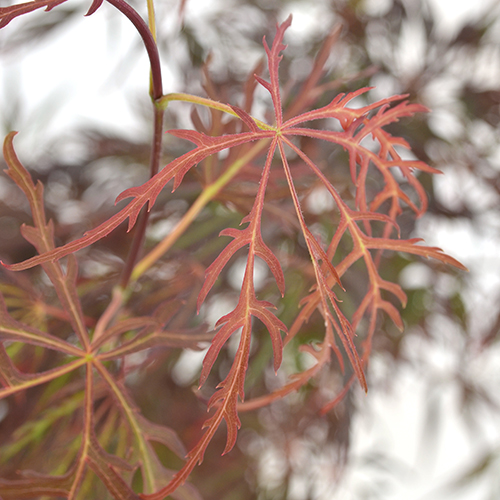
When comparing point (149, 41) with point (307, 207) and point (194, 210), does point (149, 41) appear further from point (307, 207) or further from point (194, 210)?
point (307, 207)

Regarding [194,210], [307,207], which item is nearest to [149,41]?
[194,210]

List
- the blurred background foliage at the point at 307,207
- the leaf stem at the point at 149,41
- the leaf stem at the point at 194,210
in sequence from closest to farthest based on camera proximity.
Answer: the leaf stem at the point at 149,41 < the leaf stem at the point at 194,210 < the blurred background foliage at the point at 307,207

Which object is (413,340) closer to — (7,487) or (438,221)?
(438,221)

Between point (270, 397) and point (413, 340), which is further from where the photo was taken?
point (413, 340)

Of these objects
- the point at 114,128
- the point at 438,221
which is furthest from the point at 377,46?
the point at 114,128

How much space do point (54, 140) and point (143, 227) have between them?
0.52m

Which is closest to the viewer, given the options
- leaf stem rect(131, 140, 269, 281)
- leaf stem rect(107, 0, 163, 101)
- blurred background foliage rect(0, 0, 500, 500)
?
leaf stem rect(107, 0, 163, 101)

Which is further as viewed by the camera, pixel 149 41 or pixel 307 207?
pixel 307 207

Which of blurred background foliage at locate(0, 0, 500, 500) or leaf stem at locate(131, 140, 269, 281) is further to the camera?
blurred background foliage at locate(0, 0, 500, 500)

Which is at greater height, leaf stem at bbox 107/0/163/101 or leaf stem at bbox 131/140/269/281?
leaf stem at bbox 107/0/163/101

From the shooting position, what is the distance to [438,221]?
518 millimetres

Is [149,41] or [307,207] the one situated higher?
[149,41]

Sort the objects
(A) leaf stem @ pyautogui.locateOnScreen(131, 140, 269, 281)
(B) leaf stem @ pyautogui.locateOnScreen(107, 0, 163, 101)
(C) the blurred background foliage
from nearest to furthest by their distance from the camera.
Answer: (B) leaf stem @ pyautogui.locateOnScreen(107, 0, 163, 101)
(A) leaf stem @ pyautogui.locateOnScreen(131, 140, 269, 281)
(C) the blurred background foliage

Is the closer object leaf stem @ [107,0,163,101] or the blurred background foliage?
leaf stem @ [107,0,163,101]
